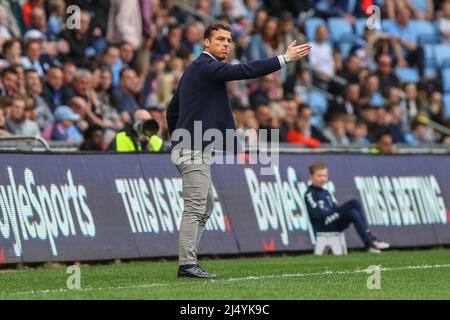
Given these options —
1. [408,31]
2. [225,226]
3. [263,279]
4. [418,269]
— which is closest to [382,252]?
[225,226]

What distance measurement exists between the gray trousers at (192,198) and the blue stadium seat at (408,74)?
15.3 meters

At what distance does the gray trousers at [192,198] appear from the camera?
11.8m

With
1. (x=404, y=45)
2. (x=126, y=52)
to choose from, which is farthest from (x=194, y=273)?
(x=404, y=45)

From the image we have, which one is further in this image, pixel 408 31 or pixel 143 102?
pixel 408 31

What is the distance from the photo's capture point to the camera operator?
647 inches

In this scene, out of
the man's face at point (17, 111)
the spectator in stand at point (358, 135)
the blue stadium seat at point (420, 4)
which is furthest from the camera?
the blue stadium seat at point (420, 4)

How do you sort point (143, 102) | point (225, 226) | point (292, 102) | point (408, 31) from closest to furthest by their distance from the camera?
point (225, 226) → point (143, 102) → point (292, 102) → point (408, 31)

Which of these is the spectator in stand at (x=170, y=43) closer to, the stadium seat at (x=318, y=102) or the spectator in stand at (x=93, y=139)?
the stadium seat at (x=318, y=102)

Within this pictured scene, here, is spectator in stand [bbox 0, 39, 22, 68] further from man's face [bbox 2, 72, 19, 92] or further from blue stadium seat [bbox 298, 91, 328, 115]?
blue stadium seat [bbox 298, 91, 328, 115]

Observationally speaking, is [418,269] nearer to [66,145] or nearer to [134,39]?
[66,145]

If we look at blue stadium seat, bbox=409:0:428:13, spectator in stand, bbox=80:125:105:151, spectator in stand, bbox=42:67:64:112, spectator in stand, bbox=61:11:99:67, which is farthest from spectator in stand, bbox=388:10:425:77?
spectator in stand, bbox=80:125:105:151

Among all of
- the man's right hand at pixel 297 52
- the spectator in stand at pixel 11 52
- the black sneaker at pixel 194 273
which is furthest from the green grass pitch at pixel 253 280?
the spectator in stand at pixel 11 52

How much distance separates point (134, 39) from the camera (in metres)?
21.0
